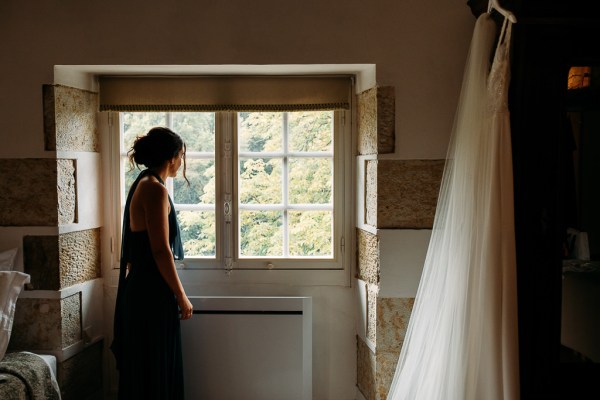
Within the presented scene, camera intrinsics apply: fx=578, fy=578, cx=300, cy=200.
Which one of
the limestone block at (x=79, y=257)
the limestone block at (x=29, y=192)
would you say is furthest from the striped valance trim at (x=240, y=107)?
the limestone block at (x=79, y=257)

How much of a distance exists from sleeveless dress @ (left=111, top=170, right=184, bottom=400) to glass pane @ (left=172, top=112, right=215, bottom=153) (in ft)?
1.67

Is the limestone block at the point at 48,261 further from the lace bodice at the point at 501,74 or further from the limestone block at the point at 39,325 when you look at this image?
the lace bodice at the point at 501,74

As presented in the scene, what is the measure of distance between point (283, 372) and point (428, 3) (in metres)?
1.96

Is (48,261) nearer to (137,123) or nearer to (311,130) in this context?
(137,123)

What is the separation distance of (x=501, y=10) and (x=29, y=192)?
225 cm

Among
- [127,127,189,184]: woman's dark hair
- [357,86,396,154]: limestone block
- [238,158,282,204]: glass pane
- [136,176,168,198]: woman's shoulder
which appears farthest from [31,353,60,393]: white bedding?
[357,86,396,154]: limestone block

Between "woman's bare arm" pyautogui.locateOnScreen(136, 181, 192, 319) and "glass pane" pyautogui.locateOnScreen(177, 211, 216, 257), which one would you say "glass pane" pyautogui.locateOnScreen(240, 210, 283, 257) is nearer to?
"glass pane" pyautogui.locateOnScreen(177, 211, 216, 257)

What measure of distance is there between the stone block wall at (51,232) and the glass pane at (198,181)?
53cm

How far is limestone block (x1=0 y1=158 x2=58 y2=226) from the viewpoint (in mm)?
2768

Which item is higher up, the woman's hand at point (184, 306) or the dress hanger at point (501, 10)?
the dress hanger at point (501, 10)

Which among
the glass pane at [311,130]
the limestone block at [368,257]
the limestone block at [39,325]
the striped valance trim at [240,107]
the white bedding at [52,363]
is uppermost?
the striped valance trim at [240,107]

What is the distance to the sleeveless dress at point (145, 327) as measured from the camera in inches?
104

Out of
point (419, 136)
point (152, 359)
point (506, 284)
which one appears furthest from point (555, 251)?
point (152, 359)

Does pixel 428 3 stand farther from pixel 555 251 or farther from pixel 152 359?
pixel 152 359
